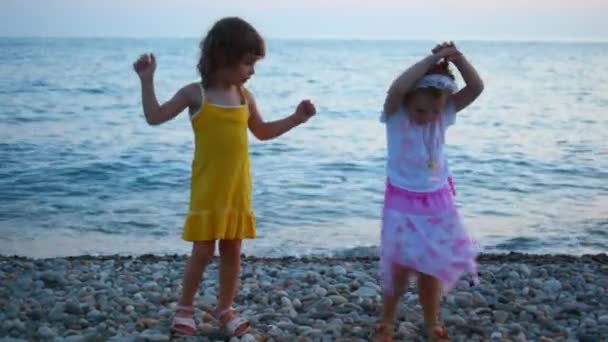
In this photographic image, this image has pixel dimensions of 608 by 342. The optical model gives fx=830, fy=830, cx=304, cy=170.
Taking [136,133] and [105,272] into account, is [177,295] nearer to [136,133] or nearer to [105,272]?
[105,272]

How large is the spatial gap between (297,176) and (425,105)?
855 centimetres

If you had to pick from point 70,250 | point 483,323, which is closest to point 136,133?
point 70,250

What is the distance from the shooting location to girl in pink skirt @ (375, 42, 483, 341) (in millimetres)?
4020

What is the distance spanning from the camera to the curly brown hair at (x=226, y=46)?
162 inches

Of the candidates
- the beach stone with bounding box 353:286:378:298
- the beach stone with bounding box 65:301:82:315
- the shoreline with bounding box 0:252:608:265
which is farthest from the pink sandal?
the shoreline with bounding box 0:252:608:265

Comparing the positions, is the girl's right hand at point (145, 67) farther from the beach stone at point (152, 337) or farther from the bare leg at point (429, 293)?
the bare leg at point (429, 293)

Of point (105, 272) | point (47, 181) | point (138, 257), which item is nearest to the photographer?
point (105, 272)

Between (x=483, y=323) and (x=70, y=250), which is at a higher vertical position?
(x=483, y=323)

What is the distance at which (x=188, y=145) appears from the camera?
51.4ft

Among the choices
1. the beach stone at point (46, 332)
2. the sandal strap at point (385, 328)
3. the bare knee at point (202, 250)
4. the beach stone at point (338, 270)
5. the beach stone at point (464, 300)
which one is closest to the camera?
the bare knee at point (202, 250)

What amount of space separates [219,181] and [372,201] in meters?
6.68

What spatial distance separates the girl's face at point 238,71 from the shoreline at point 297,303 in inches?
53.6

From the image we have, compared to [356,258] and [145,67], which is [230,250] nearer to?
[145,67]

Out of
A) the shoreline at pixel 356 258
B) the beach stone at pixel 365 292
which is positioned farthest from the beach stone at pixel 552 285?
the shoreline at pixel 356 258
